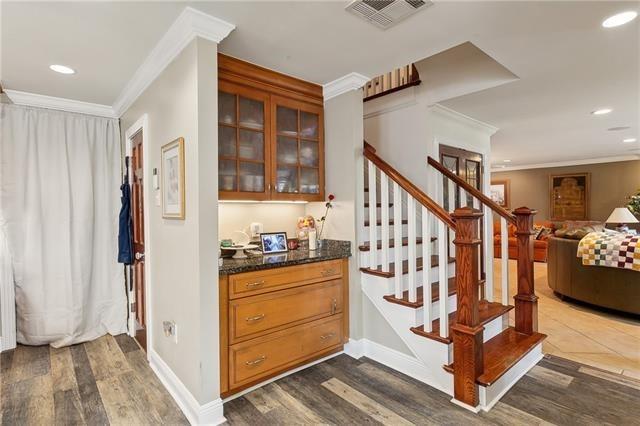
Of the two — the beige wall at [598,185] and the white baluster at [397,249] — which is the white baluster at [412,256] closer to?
the white baluster at [397,249]

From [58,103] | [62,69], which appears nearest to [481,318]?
[62,69]

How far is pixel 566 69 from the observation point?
269 centimetres

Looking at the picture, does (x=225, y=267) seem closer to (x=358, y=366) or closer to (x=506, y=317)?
(x=358, y=366)

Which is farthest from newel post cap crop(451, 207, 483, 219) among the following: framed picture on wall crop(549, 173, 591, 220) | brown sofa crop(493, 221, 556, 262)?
framed picture on wall crop(549, 173, 591, 220)

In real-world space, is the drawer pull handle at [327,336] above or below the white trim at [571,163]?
below

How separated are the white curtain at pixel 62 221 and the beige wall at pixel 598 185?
31.0ft

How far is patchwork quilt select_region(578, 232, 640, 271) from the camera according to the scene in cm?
371

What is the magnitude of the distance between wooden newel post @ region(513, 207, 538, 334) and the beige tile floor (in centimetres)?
35

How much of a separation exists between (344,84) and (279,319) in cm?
198

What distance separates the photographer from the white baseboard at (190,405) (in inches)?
76.8

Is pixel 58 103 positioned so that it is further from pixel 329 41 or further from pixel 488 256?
pixel 488 256

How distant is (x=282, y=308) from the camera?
2406mm

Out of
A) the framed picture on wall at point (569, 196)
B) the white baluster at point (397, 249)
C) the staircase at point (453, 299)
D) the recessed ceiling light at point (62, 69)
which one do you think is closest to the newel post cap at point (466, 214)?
the staircase at point (453, 299)

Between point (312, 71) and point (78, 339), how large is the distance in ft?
10.8
